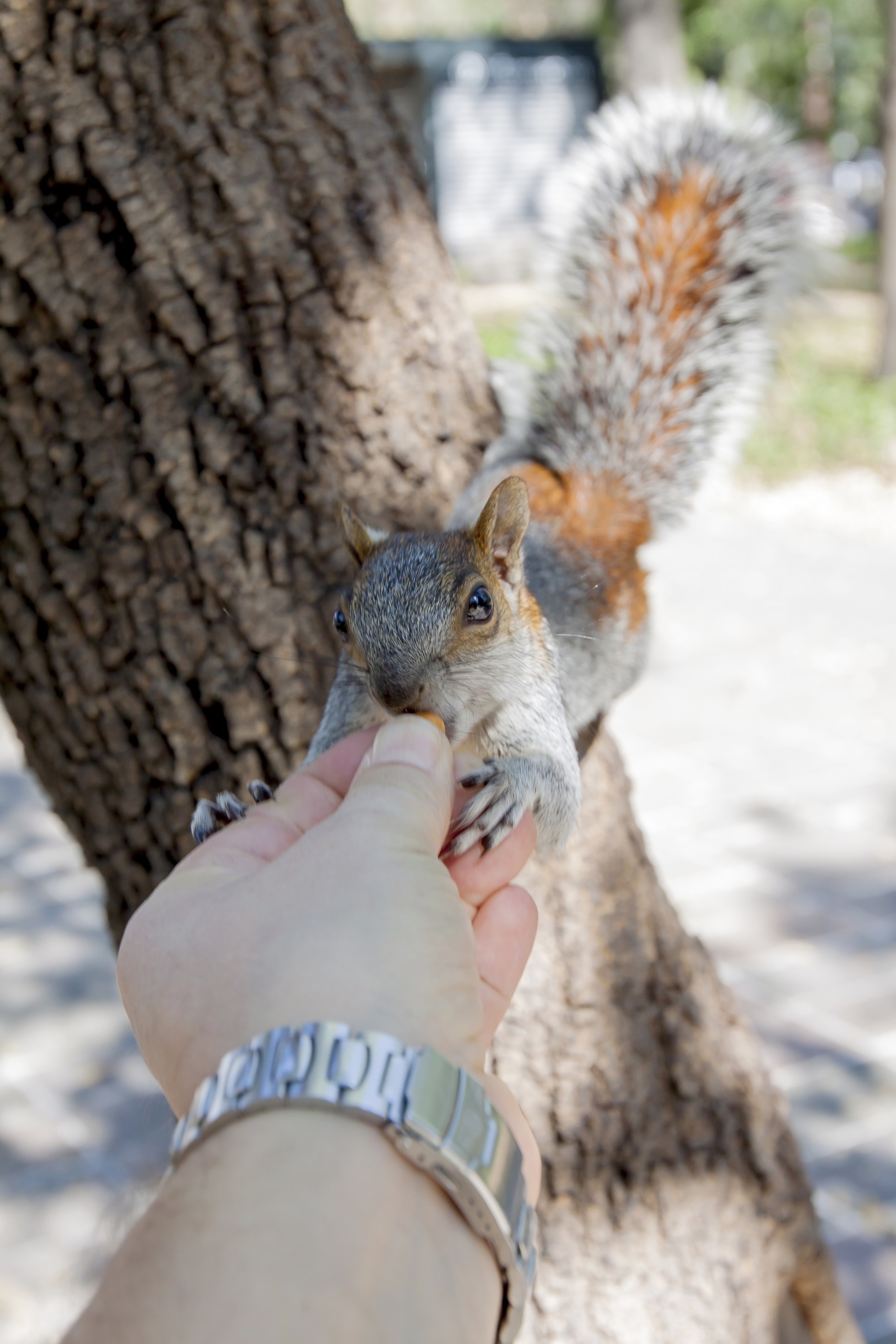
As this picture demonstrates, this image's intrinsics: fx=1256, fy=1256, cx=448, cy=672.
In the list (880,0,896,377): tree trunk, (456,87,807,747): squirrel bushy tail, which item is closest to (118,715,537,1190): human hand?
(456,87,807,747): squirrel bushy tail

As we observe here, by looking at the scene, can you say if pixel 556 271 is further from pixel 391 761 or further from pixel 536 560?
pixel 391 761

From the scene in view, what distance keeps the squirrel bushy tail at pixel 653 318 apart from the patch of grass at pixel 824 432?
5.95m

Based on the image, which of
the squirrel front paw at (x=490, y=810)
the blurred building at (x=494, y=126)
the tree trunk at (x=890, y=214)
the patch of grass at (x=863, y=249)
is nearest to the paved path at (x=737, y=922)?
the squirrel front paw at (x=490, y=810)

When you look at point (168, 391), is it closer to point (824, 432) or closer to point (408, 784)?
point (408, 784)

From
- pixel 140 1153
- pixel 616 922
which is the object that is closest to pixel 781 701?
pixel 140 1153

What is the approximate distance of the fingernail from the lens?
3.49 feet

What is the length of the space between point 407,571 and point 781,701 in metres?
3.76

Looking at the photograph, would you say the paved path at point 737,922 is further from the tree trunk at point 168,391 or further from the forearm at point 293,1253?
the forearm at point 293,1253

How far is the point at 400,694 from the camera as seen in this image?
1.24 m

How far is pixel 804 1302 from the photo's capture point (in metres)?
1.72

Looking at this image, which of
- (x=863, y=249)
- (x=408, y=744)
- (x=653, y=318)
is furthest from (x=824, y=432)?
(x=863, y=249)

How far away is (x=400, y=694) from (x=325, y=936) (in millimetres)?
404

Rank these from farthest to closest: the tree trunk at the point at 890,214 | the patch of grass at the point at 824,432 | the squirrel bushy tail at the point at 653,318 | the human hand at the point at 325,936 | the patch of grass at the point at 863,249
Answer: the patch of grass at the point at 863,249
the tree trunk at the point at 890,214
the patch of grass at the point at 824,432
the squirrel bushy tail at the point at 653,318
the human hand at the point at 325,936

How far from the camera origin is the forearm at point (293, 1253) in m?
0.68
